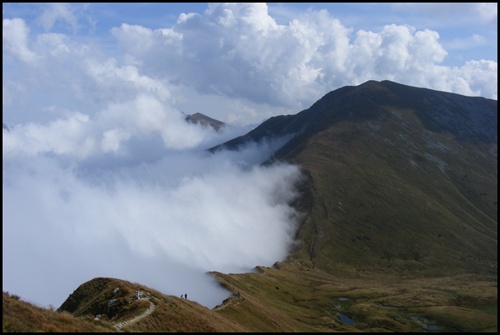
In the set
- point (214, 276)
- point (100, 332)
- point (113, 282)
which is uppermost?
point (214, 276)

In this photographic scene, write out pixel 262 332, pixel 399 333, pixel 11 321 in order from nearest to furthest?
pixel 11 321, pixel 262 332, pixel 399 333

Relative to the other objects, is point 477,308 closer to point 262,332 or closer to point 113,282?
point 262,332

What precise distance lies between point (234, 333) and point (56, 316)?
30.3m

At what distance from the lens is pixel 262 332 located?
94375 mm

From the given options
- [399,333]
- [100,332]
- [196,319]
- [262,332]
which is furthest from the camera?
[399,333]

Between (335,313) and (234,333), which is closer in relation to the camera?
(234,333)

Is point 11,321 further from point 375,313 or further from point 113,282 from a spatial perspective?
point 375,313

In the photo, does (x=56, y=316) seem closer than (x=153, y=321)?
Yes

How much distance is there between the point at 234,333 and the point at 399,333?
112m

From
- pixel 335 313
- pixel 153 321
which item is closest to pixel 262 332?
pixel 153 321

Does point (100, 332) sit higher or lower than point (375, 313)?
lower

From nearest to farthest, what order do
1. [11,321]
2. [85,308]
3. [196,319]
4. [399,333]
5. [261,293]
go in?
[11,321]
[196,319]
[85,308]
[399,333]
[261,293]

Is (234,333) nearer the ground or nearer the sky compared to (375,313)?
nearer the ground

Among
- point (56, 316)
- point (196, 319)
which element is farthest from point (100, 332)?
point (196, 319)
